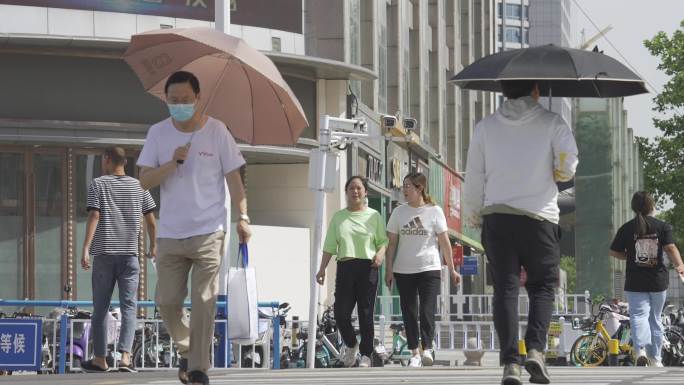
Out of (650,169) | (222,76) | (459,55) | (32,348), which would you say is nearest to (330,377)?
(222,76)

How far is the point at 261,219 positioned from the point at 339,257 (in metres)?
18.2

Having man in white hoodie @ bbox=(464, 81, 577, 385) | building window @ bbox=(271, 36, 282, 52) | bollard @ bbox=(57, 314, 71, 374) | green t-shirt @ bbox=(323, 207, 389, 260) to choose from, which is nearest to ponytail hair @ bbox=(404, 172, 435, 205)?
green t-shirt @ bbox=(323, 207, 389, 260)

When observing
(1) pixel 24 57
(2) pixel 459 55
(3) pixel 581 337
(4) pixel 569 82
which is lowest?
(3) pixel 581 337

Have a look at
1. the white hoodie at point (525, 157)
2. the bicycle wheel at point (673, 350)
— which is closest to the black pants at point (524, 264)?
the white hoodie at point (525, 157)

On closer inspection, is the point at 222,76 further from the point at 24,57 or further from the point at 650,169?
the point at 650,169

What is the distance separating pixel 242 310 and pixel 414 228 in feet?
15.9

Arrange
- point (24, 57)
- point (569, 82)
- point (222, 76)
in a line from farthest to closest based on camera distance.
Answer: point (24, 57) → point (222, 76) → point (569, 82)

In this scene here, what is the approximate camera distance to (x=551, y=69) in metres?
9.99

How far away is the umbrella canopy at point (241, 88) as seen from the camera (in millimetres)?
11484

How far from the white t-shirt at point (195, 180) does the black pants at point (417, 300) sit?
5.29 metres

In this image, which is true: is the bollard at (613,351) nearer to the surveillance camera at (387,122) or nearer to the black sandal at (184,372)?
the surveillance camera at (387,122)

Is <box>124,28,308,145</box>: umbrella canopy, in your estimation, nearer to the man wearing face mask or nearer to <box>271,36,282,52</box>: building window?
the man wearing face mask

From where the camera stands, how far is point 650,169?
2822 inches

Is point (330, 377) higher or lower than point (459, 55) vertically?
lower
